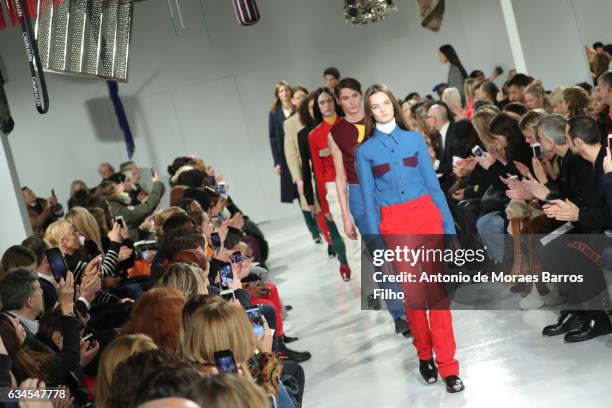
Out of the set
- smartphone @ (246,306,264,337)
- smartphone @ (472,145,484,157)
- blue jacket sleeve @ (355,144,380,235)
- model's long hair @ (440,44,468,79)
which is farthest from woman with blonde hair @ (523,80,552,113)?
model's long hair @ (440,44,468,79)

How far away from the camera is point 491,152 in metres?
5.75

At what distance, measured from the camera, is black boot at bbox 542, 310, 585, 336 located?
4538 millimetres

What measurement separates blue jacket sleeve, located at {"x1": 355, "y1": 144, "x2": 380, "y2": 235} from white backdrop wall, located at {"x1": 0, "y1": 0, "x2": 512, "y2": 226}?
8774mm

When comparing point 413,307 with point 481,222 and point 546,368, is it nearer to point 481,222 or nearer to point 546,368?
point 546,368

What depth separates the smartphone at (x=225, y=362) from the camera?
252 centimetres

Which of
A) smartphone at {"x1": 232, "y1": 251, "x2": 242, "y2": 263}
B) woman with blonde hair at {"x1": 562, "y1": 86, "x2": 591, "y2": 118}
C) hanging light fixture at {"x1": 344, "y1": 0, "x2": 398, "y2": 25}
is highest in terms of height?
hanging light fixture at {"x1": 344, "y1": 0, "x2": 398, "y2": 25}

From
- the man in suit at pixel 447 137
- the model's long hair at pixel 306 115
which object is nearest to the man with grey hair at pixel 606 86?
the man in suit at pixel 447 137

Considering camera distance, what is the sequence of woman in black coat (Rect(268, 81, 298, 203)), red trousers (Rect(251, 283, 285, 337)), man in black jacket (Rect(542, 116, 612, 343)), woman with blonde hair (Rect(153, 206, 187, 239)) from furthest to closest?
woman in black coat (Rect(268, 81, 298, 203)) → woman with blonde hair (Rect(153, 206, 187, 239)) → red trousers (Rect(251, 283, 285, 337)) → man in black jacket (Rect(542, 116, 612, 343))

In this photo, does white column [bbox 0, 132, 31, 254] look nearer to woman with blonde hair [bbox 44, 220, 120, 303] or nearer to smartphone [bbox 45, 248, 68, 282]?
woman with blonde hair [bbox 44, 220, 120, 303]

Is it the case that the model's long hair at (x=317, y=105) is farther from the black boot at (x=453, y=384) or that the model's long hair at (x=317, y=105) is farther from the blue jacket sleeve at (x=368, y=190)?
→ the black boot at (x=453, y=384)

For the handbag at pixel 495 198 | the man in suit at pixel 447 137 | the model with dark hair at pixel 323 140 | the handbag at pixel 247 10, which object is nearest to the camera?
the handbag at pixel 495 198

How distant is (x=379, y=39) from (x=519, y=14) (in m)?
4.75

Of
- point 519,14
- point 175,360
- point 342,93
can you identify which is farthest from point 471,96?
point 175,360

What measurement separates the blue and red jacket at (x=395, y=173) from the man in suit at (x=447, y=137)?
87.5 inches
